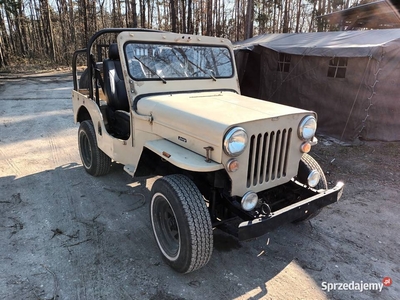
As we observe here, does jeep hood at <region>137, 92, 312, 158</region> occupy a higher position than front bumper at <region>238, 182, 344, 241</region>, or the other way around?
jeep hood at <region>137, 92, 312, 158</region>

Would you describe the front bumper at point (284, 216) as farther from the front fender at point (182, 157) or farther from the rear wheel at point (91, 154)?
the rear wheel at point (91, 154)

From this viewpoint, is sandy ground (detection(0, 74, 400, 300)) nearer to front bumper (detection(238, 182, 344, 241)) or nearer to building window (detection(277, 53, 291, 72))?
front bumper (detection(238, 182, 344, 241))

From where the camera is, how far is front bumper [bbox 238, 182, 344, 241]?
237 centimetres

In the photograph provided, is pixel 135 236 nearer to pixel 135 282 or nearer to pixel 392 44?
pixel 135 282

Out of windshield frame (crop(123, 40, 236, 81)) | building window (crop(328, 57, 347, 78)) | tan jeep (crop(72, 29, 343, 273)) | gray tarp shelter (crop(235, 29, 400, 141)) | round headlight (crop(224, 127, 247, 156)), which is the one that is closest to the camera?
round headlight (crop(224, 127, 247, 156))

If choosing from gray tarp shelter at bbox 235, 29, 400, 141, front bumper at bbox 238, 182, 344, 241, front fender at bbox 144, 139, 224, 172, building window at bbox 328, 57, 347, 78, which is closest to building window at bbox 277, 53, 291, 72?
gray tarp shelter at bbox 235, 29, 400, 141

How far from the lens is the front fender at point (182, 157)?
2.41 m

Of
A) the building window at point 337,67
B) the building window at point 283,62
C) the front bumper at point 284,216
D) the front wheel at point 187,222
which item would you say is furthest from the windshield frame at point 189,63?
the building window at point 283,62

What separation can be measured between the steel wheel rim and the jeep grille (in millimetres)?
814

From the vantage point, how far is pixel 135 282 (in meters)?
2.62

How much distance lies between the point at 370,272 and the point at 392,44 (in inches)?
212

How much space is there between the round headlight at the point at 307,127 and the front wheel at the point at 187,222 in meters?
1.10

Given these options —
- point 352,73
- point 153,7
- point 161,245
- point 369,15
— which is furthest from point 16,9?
Answer: point 161,245

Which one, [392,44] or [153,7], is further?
[153,7]
